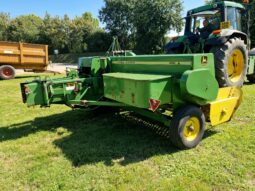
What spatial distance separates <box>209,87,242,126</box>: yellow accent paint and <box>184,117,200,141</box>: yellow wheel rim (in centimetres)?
31

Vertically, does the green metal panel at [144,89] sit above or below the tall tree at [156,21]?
below

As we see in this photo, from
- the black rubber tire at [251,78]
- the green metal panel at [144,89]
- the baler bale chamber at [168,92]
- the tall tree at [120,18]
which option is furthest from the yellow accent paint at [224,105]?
the tall tree at [120,18]

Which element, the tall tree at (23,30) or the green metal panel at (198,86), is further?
the tall tree at (23,30)

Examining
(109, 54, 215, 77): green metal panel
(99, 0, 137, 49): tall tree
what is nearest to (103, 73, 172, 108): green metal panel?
(109, 54, 215, 77): green metal panel

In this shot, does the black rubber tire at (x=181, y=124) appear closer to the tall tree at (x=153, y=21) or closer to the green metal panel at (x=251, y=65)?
the green metal panel at (x=251, y=65)

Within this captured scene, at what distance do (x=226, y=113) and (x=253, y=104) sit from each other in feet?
7.83

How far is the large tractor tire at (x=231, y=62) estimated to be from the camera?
5480 millimetres

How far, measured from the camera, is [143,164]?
152 inches

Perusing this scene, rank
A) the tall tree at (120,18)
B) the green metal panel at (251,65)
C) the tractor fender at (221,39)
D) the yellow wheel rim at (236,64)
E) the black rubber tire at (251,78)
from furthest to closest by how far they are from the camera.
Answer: the tall tree at (120,18)
the black rubber tire at (251,78)
the green metal panel at (251,65)
the yellow wheel rim at (236,64)
the tractor fender at (221,39)

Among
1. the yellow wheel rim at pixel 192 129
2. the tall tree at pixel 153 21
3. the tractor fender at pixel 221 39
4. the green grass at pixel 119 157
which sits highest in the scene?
the tall tree at pixel 153 21

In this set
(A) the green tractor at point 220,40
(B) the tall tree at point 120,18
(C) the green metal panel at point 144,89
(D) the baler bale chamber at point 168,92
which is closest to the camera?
(C) the green metal panel at point 144,89

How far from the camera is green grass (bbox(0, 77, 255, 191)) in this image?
341 centimetres

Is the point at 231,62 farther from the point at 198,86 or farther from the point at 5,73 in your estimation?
the point at 5,73

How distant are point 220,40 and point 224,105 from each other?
1.89 meters
